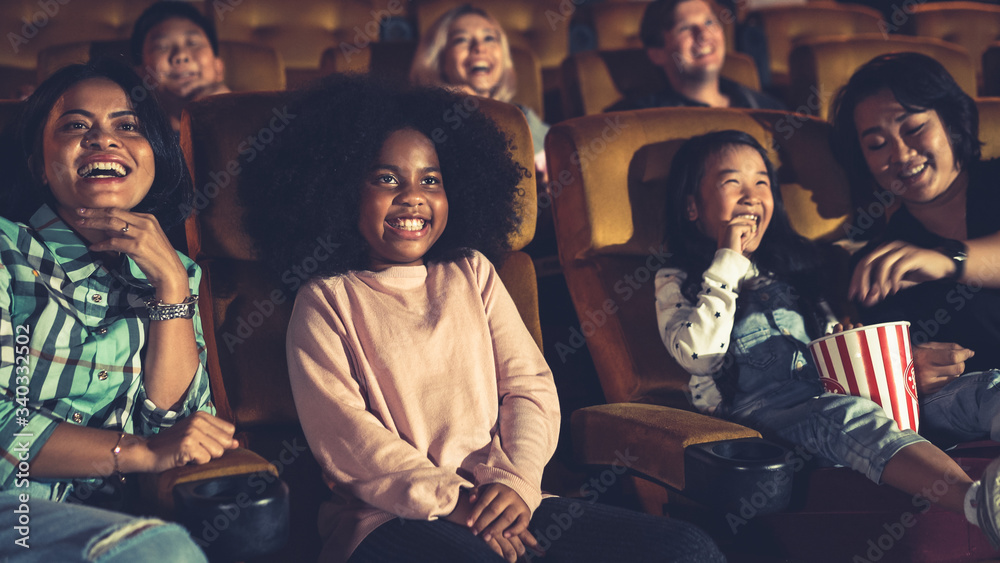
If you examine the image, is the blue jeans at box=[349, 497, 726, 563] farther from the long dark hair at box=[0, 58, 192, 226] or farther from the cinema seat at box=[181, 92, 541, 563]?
the long dark hair at box=[0, 58, 192, 226]

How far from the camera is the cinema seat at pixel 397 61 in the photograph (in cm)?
285

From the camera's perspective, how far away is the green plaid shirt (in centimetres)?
111

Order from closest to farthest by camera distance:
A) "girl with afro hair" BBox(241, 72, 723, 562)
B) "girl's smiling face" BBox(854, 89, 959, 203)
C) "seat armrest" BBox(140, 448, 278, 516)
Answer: "seat armrest" BBox(140, 448, 278, 516), "girl with afro hair" BBox(241, 72, 723, 562), "girl's smiling face" BBox(854, 89, 959, 203)

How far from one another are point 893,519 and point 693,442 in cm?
37

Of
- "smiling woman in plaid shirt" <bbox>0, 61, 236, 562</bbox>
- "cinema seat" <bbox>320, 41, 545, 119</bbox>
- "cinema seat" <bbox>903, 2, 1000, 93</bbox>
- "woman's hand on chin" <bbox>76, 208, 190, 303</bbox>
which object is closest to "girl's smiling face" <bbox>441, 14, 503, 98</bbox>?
"cinema seat" <bbox>320, 41, 545, 119</bbox>

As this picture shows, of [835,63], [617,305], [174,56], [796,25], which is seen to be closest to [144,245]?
[617,305]

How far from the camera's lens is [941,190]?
1789mm

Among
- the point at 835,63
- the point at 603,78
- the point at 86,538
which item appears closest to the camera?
the point at 86,538

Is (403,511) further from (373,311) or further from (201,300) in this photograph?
(201,300)

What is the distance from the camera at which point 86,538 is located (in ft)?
2.98

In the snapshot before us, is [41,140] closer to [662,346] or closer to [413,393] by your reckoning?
[413,393]

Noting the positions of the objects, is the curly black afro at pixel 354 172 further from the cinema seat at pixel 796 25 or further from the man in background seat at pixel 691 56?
the cinema seat at pixel 796 25

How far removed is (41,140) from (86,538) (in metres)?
0.68

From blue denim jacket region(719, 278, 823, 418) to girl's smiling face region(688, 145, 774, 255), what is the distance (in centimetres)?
15
